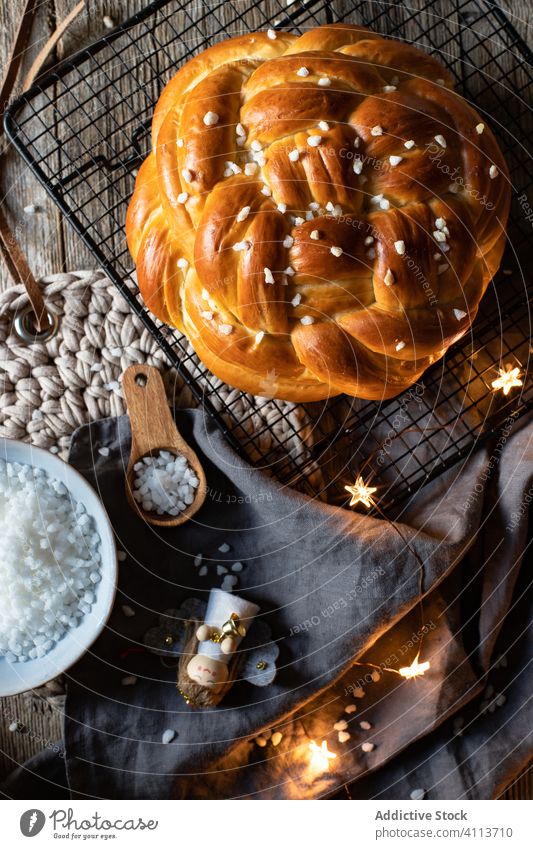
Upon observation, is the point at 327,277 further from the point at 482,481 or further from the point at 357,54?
the point at 482,481

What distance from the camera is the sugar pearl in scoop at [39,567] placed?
1.99 metres

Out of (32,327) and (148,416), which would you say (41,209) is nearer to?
(32,327)

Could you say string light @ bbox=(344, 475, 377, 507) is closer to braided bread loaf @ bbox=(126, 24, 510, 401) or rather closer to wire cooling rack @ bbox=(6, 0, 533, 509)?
wire cooling rack @ bbox=(6, 0, 533, 509)

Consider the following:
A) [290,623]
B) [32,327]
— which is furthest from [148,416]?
[290,623]

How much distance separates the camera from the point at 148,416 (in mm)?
2133

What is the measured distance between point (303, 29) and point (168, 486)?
1322mm

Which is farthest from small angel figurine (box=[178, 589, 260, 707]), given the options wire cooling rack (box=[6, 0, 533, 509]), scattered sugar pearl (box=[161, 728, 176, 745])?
wire cooling rack (box=[6, 0, 533, 509])

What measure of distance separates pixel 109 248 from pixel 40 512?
0.77m

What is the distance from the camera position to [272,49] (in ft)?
6.14

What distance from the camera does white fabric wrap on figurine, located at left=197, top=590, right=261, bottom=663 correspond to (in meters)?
2.02

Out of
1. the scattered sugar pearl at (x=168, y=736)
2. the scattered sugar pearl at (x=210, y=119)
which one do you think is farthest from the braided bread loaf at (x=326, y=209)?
the scattered sugar pearl at (x=168, y=736)

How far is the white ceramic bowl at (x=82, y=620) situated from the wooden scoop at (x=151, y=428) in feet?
0.51

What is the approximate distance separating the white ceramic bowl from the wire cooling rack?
1.28ft

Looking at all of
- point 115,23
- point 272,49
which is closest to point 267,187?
point 272,49
